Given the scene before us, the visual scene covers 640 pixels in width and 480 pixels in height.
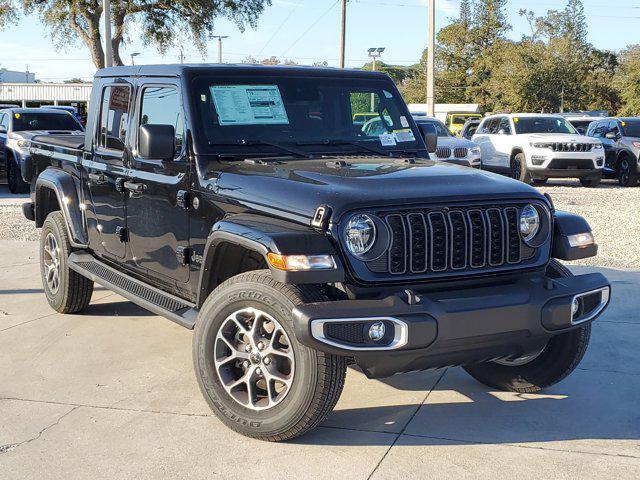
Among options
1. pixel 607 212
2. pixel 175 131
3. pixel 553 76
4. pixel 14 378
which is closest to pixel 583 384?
pixel 175 131

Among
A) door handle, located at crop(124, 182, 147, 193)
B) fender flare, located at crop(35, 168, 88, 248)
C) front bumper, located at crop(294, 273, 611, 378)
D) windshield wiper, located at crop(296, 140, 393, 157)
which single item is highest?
windshield wiper, located at crop(296, 140, 393, 157)

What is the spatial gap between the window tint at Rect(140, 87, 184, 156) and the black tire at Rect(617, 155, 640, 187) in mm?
15665

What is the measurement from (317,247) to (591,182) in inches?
A: 639

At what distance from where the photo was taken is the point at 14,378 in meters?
5.33

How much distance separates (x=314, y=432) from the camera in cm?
438

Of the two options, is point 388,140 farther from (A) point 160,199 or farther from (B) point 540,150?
(B) point 540,150

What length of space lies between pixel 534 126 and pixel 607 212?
551 centimetres

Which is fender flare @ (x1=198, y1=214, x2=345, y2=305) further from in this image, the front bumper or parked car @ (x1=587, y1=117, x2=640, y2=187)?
parked car @ (x1=587, y1=117, x2=640, y2=187)

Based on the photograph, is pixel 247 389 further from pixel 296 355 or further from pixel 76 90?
pixel 76 90

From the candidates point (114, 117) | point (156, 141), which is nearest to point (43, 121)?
point (114, 117)

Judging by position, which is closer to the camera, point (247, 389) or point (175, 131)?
point (247, 389)

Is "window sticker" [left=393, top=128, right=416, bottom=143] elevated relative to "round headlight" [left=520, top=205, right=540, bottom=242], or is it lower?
elevated

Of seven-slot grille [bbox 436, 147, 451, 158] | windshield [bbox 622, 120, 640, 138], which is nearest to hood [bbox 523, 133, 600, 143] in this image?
windshield [bbox 622, 120, 640, 138]

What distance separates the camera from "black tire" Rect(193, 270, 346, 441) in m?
3.92
